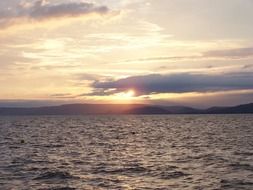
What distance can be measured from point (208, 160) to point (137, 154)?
1014 cm

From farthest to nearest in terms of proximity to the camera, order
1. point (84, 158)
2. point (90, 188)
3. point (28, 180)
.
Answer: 1. point (84, 158)
2. point (28, 180)
3. point (90, 188)

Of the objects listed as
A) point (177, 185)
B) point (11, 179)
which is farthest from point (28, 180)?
point (177, 185)

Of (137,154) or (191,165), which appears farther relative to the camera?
(137,154)

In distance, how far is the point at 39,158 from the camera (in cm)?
4691

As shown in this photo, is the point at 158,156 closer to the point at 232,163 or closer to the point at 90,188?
the point at 232,163

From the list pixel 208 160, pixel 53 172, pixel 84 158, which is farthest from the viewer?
pixel 84 158

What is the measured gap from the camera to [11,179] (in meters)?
32.8

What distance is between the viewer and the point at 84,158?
1837 inches

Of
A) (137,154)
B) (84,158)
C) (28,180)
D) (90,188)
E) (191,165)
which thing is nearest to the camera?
(90,188)

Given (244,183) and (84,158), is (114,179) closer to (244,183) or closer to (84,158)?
(244,183)

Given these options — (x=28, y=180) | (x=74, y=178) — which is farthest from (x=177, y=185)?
(x=28, y=180)

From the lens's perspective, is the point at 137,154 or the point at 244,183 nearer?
the point at 244,183

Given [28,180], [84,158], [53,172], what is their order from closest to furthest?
[28,180]
[53,172]
[84,158]

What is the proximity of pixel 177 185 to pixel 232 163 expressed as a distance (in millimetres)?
12114
